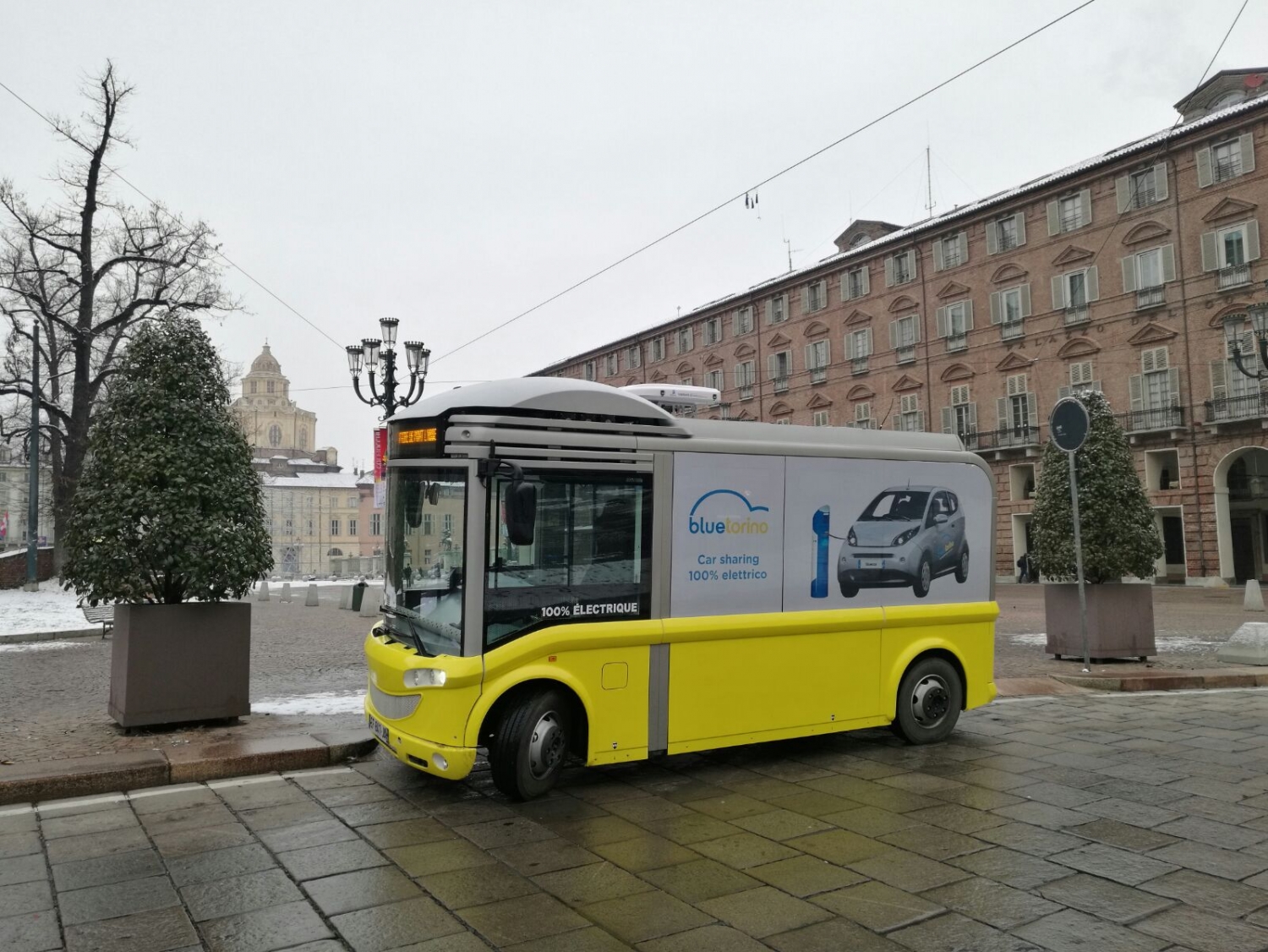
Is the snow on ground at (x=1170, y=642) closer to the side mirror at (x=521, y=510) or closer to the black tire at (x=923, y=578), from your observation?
the black tire at (x=923, y=578)

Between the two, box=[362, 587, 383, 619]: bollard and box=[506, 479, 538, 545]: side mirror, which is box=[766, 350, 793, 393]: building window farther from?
box=[506, 479, 538, 545]: side mirror

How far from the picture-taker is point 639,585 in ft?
21.6

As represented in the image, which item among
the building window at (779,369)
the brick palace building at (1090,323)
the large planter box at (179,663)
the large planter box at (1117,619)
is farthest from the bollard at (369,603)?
the building window at (779,369)

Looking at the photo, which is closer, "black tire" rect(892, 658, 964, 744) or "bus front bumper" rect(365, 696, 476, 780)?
"bus front bumper" rect(365, 696, 476, 780)

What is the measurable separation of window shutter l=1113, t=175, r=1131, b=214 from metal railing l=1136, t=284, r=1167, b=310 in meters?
3.32

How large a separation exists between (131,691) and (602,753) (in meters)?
4.19

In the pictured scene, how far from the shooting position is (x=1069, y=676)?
10.9 m

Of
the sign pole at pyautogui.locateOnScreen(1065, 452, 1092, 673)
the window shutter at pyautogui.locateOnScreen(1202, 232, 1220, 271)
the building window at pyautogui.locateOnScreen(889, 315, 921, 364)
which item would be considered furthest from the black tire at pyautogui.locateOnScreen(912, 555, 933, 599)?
the building window at pyautogui.locateOnScreen(889, 315, 921, 364)

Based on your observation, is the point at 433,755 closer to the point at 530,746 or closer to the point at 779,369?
the point at 530,746

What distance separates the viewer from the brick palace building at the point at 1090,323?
33438 millimetres

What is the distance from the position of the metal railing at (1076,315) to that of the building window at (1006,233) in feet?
12.5

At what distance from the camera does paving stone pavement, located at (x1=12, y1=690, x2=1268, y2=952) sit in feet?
13.4

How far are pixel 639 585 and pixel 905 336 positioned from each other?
1614 inches

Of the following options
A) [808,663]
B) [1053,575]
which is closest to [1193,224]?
[1053,575]
